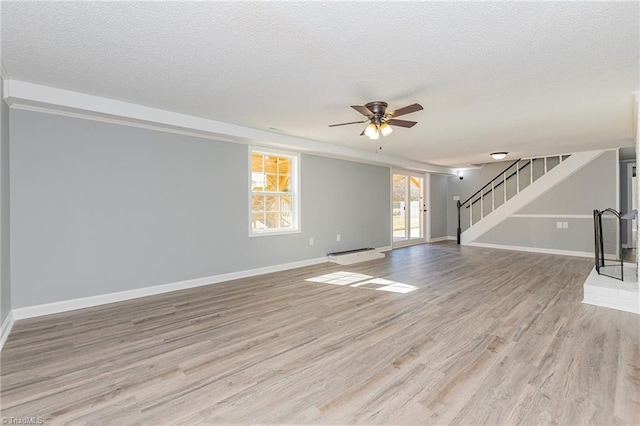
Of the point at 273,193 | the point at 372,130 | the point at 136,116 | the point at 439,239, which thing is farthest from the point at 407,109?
the point at 439,239

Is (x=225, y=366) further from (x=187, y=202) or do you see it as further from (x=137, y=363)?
(x=187, y=202)

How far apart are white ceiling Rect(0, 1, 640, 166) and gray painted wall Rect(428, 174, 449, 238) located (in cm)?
544

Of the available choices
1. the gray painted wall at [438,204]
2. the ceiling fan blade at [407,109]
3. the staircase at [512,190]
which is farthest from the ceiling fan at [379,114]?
the gray painted wall at [438,204]

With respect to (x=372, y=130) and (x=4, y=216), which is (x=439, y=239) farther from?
(x=4, y=216)

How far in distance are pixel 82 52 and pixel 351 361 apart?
10.6ft

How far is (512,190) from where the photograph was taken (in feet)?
28.2

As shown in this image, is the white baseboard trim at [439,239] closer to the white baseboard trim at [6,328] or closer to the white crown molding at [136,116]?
the white crown molding at [136,116]

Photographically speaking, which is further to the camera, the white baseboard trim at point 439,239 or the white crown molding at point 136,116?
the white baseboard trim at point 439,239

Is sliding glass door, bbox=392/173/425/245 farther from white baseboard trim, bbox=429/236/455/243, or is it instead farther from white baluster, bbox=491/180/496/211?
white baluster, bbox=491/180/496/211

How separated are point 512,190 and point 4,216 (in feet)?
33.1

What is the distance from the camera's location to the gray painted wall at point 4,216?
9.36 feet

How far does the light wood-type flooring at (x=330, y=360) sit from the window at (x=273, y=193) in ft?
5.61

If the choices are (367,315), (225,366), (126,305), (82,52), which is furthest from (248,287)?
(82,52)

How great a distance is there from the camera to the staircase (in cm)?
749
